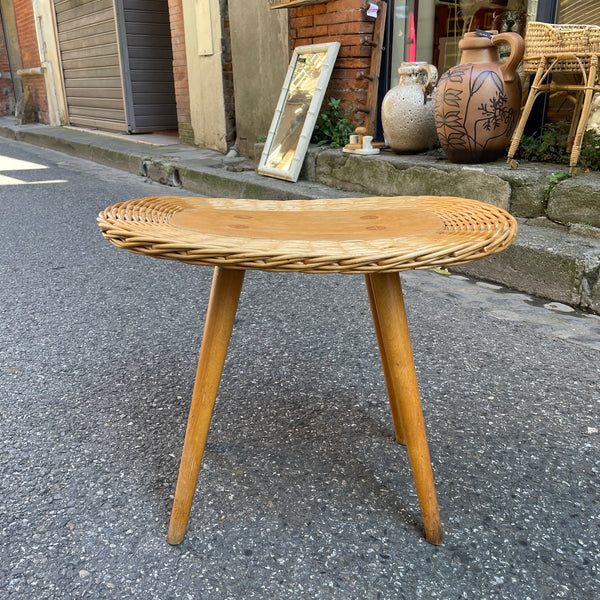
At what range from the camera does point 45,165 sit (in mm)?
6992

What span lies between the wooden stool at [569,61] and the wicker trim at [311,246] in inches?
71.9

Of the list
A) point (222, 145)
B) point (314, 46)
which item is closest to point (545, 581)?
point (314, 46)

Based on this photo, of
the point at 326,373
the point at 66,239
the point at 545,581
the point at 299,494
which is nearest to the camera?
the point at 545,581

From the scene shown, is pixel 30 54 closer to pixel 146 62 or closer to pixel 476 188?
pixel 146 62

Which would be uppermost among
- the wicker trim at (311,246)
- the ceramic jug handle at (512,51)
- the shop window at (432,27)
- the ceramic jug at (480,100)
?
the shop window at (432,27)

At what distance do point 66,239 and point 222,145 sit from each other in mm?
2860

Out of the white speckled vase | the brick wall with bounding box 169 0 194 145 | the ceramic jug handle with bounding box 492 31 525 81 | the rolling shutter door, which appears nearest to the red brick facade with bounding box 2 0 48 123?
the rolling shutter door

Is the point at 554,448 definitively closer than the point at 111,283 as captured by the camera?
Yes

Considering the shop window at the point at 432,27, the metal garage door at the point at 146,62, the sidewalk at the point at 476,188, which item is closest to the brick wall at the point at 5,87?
the metal garage door at the point at 146,62

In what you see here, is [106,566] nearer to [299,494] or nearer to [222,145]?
[299,494]

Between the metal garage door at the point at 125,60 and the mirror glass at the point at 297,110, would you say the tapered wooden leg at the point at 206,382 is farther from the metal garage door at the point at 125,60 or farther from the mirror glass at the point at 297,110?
the metal garage door at the point at 125,60

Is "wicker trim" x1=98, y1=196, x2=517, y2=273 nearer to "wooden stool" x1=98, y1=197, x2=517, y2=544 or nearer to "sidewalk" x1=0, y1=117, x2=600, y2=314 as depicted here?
"wooden stool" x1=98, y1=197, x2=517, y2=544

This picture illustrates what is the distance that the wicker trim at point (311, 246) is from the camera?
95 cm

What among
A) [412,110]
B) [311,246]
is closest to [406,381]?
[311,246]
